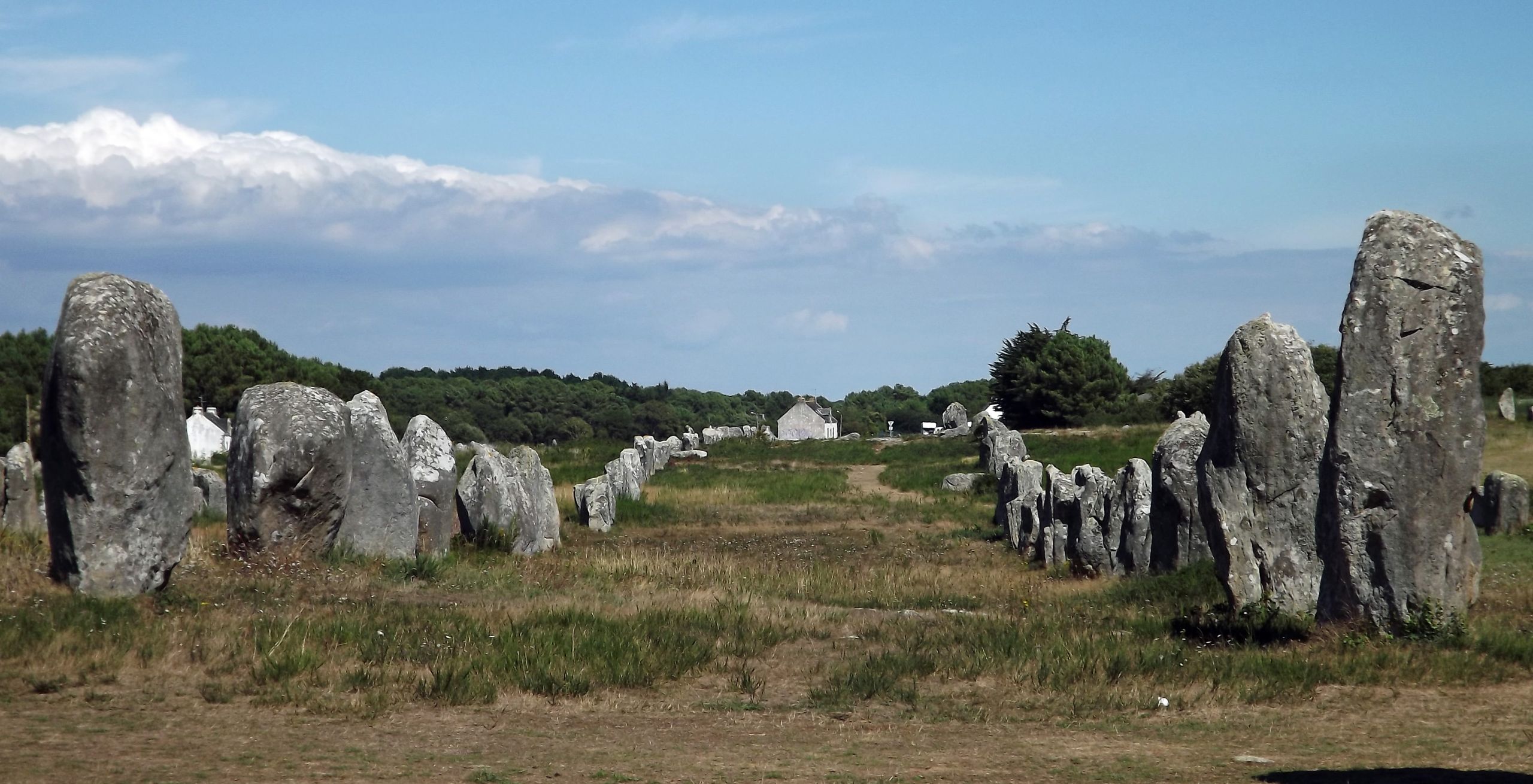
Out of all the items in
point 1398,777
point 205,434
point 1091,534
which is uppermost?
point 205,434

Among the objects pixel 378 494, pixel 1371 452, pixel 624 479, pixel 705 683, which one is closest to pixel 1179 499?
pixel 1371 452

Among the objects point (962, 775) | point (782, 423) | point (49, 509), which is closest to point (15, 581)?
point (49, 509)

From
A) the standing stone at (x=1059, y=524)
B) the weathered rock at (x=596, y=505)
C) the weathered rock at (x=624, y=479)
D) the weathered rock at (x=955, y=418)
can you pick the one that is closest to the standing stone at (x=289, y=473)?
the standing stone at (x=1059, y=524)

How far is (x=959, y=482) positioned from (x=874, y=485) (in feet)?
10.9

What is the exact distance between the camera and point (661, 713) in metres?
9.38

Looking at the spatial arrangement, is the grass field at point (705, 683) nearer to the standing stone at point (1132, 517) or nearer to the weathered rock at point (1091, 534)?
the standing stone at point (1132, 517)

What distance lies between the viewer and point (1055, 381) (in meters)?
59.8

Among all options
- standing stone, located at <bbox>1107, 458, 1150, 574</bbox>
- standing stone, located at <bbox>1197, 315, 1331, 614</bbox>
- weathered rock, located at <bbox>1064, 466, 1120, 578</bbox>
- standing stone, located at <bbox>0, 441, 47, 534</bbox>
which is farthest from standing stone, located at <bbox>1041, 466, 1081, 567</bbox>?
standing stone, located at <bbox>0, 441, 47, 534</bbox>

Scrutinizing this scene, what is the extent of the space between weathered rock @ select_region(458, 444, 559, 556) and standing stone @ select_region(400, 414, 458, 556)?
0.75 meters

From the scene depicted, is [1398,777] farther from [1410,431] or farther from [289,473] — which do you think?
[289,473]

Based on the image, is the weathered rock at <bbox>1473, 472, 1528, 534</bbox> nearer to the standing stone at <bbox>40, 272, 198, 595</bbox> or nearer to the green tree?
the standing stone at <bbox>40, 272, 198, 595</bbox>

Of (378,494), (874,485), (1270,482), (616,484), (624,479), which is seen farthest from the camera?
(874,485)

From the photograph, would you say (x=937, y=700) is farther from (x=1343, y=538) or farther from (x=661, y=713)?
(x=1343, y=538)

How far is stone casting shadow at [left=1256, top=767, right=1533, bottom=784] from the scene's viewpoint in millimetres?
7020
